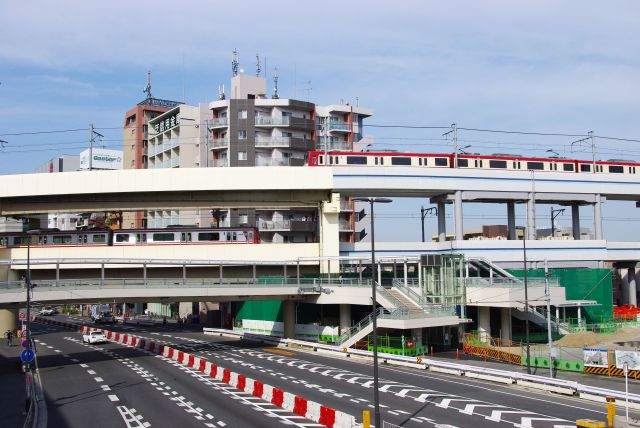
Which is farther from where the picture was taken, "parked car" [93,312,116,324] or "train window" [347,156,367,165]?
"parked car" [93,312,116,324]

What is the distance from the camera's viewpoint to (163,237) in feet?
245

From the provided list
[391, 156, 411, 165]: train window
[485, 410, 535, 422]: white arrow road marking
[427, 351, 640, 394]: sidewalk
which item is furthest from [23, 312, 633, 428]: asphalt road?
[391, 156, 411, 165]: train window

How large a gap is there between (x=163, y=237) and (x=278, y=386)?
4025 centimetres

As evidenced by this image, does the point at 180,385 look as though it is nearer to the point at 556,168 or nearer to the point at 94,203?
the point at 94,203

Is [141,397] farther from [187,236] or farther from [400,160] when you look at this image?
[400,160]

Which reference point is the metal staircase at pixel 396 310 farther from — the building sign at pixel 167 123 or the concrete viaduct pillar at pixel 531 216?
the building sign at pixel 167 123

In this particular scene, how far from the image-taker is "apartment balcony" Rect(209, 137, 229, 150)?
111250 millimetres

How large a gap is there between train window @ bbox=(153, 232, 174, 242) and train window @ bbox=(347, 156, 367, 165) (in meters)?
21.9

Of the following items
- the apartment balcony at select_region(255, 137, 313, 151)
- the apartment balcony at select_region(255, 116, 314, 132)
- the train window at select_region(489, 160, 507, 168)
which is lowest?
the train window at select_region(489, 160, 507, 168)

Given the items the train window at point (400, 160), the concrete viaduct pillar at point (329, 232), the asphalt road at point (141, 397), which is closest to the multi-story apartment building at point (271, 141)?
the train window at point (400, 160)

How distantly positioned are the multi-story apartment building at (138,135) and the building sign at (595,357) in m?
106

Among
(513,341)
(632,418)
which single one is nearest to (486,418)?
(632,418)

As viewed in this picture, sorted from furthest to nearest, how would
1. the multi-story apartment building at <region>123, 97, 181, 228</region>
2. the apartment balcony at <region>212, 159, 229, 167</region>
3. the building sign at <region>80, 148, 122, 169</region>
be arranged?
the building sign at <region>80, 148, 122, 169</region>, the multi-story apartment building at <region>123, 97, 181, 228</region>, the apartment balcony at <region>212, 159, 229, 167</region>

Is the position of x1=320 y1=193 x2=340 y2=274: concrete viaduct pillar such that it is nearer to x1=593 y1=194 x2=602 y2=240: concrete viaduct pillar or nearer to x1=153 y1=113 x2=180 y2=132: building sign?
x1=593 y1=194 x2=602 y2=240: concrete viaduct pillar
